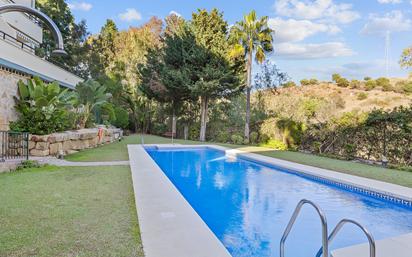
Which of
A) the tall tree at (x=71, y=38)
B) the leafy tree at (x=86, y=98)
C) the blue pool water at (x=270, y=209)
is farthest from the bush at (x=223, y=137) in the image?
the tall tree at (x=71, y=38)

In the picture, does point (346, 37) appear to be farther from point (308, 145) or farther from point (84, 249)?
point (84, 249)

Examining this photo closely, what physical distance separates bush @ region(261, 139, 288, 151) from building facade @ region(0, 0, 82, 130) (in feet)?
44.3

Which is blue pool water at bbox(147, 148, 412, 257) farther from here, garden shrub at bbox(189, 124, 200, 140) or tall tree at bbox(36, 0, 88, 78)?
tall tree at bbox(36, 0, 88, 78)

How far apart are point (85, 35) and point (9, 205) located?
104 feet

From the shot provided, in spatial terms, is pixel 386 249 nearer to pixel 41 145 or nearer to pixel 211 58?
pixel 41 145

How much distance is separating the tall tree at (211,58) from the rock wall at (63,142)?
7718 millimetres

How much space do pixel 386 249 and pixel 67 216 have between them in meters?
4.64

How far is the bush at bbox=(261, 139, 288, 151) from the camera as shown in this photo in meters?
17.1

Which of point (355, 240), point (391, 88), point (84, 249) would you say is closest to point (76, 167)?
point (84, 249)

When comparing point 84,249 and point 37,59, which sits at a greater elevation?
point 37,59

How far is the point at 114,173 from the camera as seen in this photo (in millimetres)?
8102

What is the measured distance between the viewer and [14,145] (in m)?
9.55

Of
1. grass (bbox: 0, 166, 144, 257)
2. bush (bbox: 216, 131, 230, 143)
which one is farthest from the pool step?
bush (bbox: 216, 131, 230, 143)

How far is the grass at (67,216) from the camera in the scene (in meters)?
3.36
